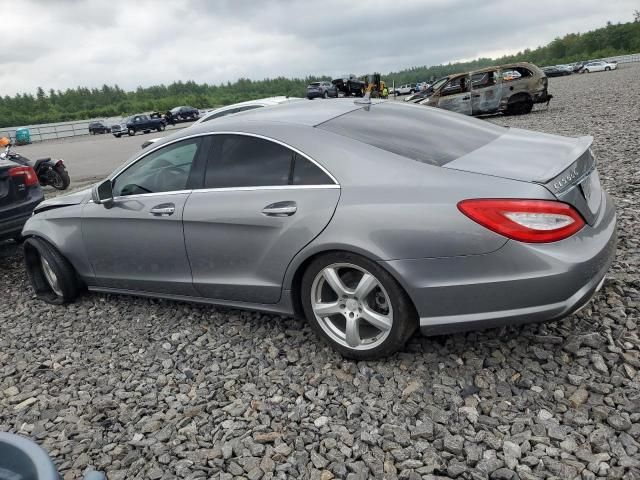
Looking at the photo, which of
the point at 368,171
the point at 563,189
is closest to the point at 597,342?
the point at 563,189

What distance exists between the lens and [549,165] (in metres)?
2.71

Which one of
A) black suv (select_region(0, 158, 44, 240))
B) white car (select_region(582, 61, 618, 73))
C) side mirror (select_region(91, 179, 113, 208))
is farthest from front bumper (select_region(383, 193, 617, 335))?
white car (select_region(582, 61, 618, 73))

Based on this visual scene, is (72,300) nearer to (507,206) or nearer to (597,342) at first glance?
(507,206)

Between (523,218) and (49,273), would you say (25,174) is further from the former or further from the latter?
(523,218)

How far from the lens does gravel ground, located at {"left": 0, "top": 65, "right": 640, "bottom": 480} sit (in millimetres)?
2270

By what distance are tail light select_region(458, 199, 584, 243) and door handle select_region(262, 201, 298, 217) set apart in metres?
0.99

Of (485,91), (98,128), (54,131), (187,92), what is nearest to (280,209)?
(485,91)

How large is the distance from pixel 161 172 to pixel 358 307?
1.86 metres

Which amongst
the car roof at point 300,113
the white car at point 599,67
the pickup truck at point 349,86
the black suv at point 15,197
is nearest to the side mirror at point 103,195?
the car roof at point 300,113

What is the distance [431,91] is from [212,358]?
14668mm

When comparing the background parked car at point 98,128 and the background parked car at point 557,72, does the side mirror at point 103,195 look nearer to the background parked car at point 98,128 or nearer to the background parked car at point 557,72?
the background parked car at point 98,128

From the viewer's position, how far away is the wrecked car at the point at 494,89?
15.3 m

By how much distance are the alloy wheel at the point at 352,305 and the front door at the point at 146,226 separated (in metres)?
1.08

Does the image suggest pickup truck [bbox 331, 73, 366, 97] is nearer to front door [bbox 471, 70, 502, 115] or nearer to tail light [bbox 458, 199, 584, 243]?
front door [bbox 471, 70, 502, 115]
